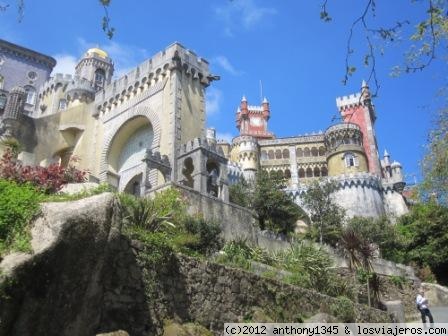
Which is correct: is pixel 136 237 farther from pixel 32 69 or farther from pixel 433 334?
pixel 32 69

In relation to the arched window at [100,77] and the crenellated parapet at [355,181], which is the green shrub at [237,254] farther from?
the arched window at [100,77]

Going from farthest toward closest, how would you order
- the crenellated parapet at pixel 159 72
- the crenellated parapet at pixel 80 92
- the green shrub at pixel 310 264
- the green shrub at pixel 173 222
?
the crenellated parapet at pixel 80 92
the crenellated parapet at pixel 159 72
the green shrub at pixel 310 264
the green shrub at pixel 173 222

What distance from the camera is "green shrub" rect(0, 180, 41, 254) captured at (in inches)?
257

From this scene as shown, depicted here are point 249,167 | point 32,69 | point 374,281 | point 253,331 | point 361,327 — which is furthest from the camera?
point 249,167

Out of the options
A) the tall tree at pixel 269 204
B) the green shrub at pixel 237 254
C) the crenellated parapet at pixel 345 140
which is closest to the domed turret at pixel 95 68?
the tall tree at pixel 269 204

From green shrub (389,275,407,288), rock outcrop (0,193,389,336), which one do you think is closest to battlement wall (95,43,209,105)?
green shrub (389,275,407,288)

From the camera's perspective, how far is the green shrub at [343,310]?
1498 centimetres

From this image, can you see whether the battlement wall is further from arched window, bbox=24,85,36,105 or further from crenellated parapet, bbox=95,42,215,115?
arched window, bbox=24,85,36,105

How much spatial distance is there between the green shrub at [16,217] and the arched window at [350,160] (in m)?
52.0

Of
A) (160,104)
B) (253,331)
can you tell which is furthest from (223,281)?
(160,104)

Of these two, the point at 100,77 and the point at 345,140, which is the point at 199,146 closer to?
the point at 100,77

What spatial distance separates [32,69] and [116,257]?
55.0 metres

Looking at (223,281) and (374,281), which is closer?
(223,281)

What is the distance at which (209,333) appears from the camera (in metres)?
10.0
